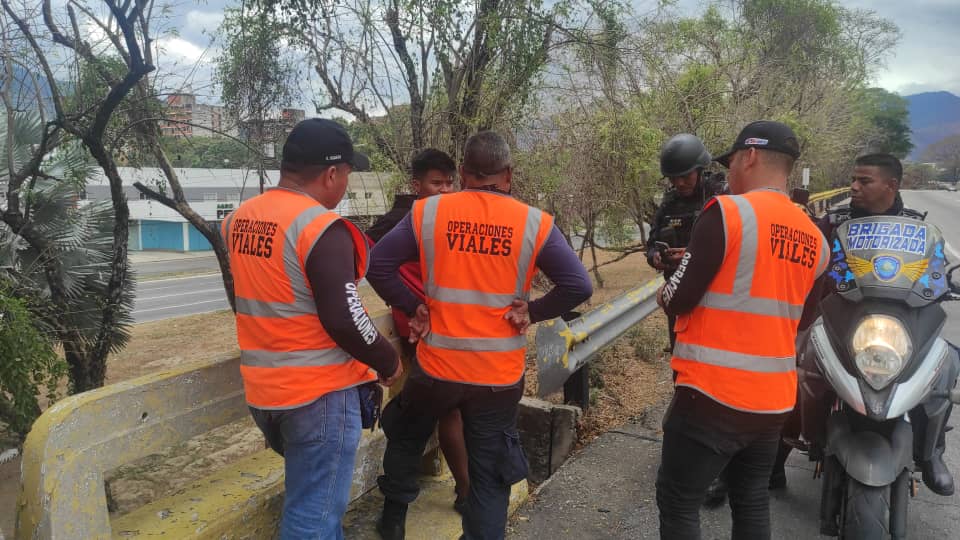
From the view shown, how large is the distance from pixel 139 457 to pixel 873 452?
281 cm

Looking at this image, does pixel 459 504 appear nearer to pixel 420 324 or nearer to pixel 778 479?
pixel 420 324

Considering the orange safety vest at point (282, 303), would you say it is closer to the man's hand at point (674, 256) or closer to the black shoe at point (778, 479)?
the man's hand at point (674, 256)

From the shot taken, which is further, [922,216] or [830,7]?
[830,7]

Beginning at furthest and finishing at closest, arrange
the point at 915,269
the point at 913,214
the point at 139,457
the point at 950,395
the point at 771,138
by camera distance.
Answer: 1. the point at 913,214
2. the point at 950,395
3. the point at 915,269
4. the point at 771,138
5. the point at 139,457

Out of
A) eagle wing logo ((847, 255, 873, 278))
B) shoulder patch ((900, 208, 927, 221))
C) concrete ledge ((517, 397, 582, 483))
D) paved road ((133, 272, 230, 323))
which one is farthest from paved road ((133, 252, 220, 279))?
eagle wing logo ((847, 255, 873, 278))

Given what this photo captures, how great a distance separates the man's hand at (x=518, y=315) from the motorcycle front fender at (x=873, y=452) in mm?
1483

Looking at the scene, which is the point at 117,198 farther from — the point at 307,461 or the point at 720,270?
the point at 720,270

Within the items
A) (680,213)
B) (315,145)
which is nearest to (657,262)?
(680,213)

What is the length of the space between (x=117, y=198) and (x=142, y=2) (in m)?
1.61

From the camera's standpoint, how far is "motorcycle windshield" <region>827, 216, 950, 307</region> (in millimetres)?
2818

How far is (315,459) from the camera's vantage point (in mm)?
2203

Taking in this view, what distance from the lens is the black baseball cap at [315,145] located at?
2.23 metres

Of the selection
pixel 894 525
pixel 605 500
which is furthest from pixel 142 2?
pixel 894 525

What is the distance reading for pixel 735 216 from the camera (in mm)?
2262
